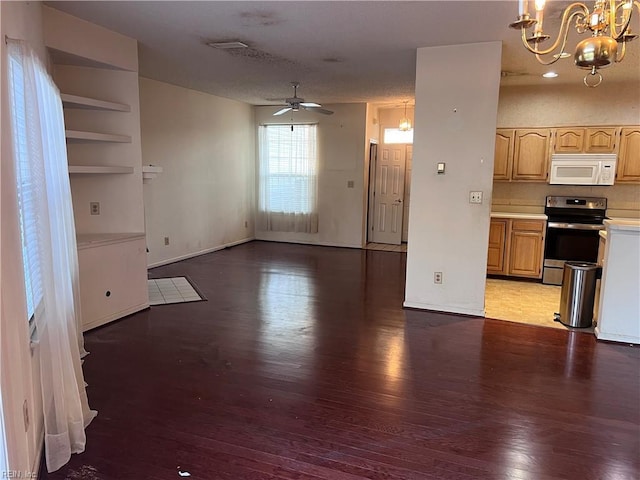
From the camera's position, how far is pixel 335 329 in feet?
13.3

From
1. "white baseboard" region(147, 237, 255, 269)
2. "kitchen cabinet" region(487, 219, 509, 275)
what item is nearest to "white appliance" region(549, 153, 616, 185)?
"kitchen cabinet" region(487, 219, 509, 275)

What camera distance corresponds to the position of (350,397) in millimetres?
2855

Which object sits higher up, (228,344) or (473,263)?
(473,263)

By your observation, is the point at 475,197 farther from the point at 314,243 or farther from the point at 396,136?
the point at 314,243

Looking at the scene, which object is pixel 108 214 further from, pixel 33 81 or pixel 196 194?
pixel 196 194

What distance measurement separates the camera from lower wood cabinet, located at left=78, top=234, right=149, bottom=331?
3.84 meters

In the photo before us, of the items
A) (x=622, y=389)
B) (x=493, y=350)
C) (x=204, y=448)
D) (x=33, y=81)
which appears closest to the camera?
(x=33, y=81)

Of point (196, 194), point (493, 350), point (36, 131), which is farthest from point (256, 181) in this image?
point (36, 131)

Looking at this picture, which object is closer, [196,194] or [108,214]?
[108,214]

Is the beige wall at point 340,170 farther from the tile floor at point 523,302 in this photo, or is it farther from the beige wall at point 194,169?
the tile floor at point 523,302

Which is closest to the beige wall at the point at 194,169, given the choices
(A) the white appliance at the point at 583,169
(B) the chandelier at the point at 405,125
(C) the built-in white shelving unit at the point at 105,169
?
(C) the built-in white shelving unit at the point at 105,169

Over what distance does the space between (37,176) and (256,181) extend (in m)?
6.89

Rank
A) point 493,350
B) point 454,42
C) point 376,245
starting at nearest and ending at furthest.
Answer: point 493,350 → point 454,42 → point 376,245

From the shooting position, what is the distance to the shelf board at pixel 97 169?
12.4 ft
